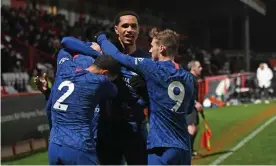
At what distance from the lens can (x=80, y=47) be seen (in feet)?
18.3

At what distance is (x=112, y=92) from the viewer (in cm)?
531

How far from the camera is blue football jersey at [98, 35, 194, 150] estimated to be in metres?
5.18

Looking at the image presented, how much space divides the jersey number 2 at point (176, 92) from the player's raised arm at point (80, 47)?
788 millimetres

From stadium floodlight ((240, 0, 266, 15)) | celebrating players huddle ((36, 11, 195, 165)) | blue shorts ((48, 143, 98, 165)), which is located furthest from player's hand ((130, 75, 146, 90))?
stadium floodlight ((240, 0, 266, 15))

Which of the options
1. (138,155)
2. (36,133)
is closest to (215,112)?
(36,133)

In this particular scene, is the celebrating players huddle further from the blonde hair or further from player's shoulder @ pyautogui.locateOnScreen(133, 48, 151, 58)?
player's shoulder @ pyautogui.locateOnScreen(133, 48, 151, 58)

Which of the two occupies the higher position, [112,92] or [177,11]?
[177,11]

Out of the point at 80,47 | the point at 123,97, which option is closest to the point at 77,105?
the point at 123,97

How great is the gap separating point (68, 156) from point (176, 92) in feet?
3.61

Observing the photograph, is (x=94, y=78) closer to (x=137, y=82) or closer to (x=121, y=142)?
(x=137, y=82)

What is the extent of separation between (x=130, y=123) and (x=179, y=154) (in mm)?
655

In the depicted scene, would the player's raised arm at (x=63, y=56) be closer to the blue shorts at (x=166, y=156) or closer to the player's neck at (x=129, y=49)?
the player's neck at (x=129, y=49)

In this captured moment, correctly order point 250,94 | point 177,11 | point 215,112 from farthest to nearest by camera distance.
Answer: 1. point 177,11
2. point 250,94
3. point 215,112

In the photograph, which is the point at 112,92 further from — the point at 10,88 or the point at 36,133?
the point at 10,88
